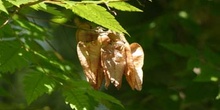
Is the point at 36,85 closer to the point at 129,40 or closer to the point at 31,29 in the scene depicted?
the point at 31,29

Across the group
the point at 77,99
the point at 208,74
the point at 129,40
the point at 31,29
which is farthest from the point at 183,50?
the point at 77,99

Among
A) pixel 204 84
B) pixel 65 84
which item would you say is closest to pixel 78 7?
pixel 65 84

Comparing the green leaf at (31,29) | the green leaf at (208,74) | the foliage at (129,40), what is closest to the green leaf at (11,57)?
the foliage at (129,40)

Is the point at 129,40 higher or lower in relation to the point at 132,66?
lower

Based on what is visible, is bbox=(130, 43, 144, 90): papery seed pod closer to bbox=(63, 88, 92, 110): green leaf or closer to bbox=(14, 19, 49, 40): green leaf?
bbox=(63, 88, 92, 110): green leaf

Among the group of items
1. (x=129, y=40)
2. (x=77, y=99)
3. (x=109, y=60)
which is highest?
(x=109, y=60)

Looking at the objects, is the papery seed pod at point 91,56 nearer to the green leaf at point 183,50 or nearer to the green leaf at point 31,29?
the green leaf at point 31,29

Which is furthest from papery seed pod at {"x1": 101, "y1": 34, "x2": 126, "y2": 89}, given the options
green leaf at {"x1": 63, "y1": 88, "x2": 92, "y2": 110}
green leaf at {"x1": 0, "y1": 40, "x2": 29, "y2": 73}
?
green leaf at {"x1": 0, "y1": 40, "x2": 29, "y2": 73}
